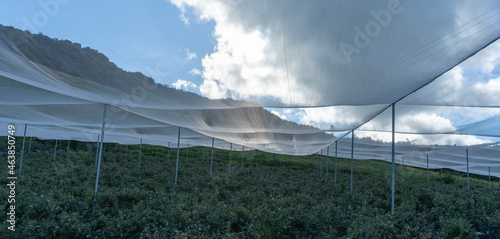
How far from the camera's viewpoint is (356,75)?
12.3 ft

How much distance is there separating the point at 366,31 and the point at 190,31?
1763 mm

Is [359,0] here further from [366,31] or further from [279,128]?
[279,128]

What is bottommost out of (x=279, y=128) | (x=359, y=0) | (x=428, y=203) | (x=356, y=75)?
(x=428, y=203)

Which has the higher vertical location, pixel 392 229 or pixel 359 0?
pixel 359 0

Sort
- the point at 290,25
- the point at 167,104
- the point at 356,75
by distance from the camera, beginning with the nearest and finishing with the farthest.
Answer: the point at 290,25 → the point at 356,75 → the point at 167,104

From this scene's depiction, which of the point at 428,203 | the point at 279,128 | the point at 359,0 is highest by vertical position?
the point at 359,0

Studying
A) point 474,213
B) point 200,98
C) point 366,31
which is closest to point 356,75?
point 366,31

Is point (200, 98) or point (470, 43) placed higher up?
point (470, 43)

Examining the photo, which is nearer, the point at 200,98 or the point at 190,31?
the point at 190,31

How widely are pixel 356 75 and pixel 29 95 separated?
604 cm

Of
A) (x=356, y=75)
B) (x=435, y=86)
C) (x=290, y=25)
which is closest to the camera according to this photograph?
(x=290, y=25)

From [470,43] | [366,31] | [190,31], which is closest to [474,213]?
[470,43]

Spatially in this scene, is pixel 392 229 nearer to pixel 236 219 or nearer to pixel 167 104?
pixel 236 219

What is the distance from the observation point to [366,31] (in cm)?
272
